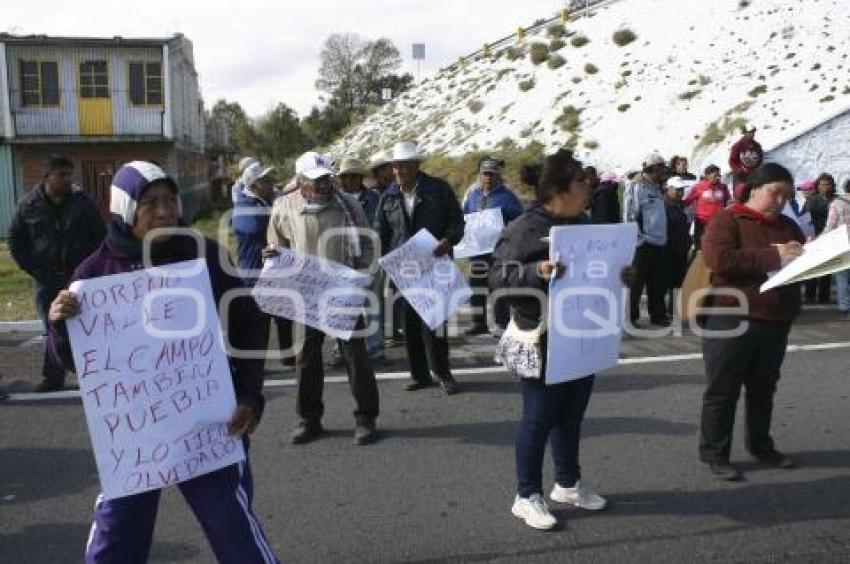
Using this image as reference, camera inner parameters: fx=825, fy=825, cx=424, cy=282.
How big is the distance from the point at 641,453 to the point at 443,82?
135 feet

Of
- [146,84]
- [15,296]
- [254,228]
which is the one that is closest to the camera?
[254,228]

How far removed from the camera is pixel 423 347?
22.5 feet

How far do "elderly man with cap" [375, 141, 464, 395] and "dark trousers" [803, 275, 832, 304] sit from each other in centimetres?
667

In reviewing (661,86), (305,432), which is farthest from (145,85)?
(305,432)

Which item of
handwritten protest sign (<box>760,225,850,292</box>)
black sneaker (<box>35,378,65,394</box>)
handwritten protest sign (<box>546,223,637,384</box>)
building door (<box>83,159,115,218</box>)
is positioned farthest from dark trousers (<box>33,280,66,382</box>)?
building door (<box>83,159,115,218</box>)

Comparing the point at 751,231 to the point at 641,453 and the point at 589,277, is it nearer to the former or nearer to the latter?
the point at 589,277

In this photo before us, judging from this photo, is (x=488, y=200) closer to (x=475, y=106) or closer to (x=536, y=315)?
(x=536, y=315)

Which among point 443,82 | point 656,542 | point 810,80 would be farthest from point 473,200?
point 443,82

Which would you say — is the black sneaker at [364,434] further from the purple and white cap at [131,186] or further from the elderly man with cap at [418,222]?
the purple and white cap at [131,186]

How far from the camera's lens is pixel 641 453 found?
17.0ft

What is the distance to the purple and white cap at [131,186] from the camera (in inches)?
108

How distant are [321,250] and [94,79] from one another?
24888 mm

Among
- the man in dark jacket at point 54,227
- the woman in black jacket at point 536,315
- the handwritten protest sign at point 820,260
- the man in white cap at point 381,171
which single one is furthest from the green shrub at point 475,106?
the woman in black jacket at point 536,315

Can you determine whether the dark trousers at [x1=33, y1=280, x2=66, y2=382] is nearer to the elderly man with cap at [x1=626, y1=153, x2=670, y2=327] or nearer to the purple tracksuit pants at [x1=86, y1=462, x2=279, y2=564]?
the purple tracksuit pants at [x1=86, y1=462, x2=279, y2=564]
